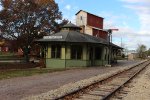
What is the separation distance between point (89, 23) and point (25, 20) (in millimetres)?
31338

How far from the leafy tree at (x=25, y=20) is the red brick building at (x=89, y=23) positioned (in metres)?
23.1

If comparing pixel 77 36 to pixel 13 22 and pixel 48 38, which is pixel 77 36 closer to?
pixel 48 38

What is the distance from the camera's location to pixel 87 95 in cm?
1501

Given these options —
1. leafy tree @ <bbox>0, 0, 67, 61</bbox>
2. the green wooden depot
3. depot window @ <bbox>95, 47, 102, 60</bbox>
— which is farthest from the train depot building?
leafy tree @ <bbox>0, 0, 67, 61</bbox>

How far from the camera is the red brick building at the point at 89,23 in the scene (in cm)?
8156

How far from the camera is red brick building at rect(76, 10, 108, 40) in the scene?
8156 cm

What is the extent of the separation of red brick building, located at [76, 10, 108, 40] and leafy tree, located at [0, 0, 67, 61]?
75.9 feet

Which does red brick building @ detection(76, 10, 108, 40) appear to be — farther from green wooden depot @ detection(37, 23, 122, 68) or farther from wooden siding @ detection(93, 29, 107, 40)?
green wooden depot @ detection(37, 23, 122, 68)

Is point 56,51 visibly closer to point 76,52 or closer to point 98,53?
point 76,52

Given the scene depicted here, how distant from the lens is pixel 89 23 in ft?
276

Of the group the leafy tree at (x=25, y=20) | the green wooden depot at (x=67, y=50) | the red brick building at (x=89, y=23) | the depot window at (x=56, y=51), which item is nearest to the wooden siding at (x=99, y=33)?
the red brick building at (x=89, y=23)

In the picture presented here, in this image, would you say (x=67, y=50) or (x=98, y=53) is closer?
(x=67, y=50)

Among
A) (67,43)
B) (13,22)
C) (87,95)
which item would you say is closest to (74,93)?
(87,95)

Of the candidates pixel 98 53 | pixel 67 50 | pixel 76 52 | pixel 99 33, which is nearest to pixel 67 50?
pixel 67 50
